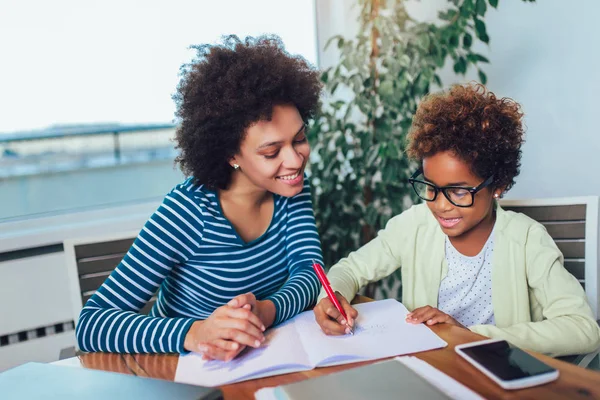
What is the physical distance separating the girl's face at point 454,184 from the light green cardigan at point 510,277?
0.35ft

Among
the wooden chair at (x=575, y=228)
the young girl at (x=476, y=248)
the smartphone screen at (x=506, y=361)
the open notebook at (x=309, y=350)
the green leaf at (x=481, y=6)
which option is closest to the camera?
the smartphone screen at (x=506, y=361)

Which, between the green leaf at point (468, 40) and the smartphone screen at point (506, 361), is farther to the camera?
the green leaf at point (468, 40)

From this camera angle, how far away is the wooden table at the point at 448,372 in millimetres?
734

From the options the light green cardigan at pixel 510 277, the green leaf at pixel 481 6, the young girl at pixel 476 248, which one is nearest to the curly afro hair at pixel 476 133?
the young girl at pixel 476 248

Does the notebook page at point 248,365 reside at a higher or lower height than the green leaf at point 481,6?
lower

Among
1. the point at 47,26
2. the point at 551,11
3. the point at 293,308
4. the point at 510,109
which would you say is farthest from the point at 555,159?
the point at 47,26

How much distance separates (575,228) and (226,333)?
36.9 inches

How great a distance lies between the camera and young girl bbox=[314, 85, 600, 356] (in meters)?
1.09

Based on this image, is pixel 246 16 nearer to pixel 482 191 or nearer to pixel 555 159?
pixel 555 159

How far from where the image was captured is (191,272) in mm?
1227

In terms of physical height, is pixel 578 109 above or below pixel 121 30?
below

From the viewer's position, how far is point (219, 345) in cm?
91

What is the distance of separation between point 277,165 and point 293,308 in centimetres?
29

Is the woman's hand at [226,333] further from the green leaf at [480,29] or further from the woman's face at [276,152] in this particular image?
the green leaf at [480,29]
